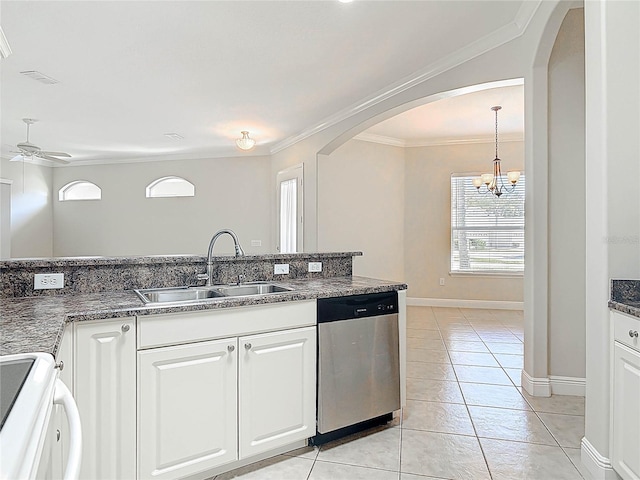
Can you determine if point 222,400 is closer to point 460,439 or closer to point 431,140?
point 460,439

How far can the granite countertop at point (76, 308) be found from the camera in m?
1.20

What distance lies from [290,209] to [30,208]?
529cm

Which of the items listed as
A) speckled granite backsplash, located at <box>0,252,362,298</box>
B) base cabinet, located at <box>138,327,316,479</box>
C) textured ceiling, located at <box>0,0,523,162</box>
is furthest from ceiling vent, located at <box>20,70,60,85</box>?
base cabinet, located at <box>138,327,316,479</box>

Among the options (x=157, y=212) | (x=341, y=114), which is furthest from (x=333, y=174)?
(x=157, y=212)

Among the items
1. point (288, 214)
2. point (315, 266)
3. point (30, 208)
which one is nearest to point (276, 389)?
point (315, 266)

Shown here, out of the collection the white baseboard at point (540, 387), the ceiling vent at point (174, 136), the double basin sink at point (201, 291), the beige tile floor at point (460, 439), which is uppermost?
the ceiling vent at point (174, 136)

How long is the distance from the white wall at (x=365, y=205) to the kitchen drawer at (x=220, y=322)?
3.67m

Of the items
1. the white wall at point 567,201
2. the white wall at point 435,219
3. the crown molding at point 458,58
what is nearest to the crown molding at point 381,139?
the white wall at point 435,219

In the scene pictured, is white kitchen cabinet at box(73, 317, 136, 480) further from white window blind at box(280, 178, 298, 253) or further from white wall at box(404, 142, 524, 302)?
white wall at box(404, 142, 524, 302)

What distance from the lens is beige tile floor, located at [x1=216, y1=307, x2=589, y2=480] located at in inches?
78.8

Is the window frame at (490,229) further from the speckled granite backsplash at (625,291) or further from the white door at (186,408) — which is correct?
the white door at (186,408)

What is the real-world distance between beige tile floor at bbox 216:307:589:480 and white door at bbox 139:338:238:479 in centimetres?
24

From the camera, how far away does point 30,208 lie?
25.4ft

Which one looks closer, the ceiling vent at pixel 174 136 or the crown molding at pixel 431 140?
the ceiling vent at pixel 174 136
